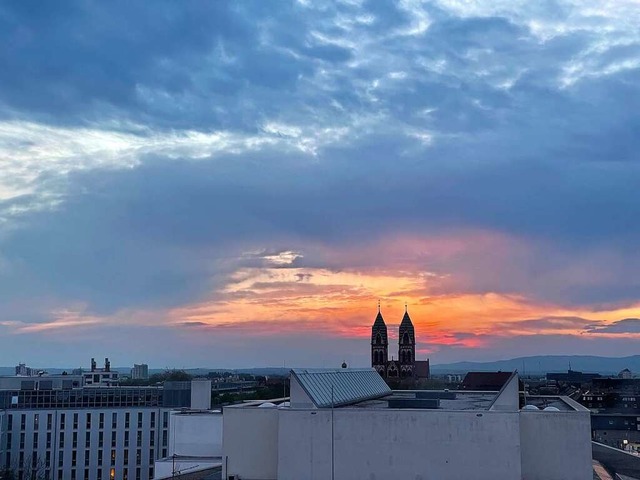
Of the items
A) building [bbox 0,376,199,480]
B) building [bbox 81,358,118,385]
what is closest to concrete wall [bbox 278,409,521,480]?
building [bbox 0,376,199,480]

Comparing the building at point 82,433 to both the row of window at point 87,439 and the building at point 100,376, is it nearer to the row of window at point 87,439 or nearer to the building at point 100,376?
the row of window at point 87,439

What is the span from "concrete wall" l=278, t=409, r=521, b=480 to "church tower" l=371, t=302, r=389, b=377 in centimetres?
13375

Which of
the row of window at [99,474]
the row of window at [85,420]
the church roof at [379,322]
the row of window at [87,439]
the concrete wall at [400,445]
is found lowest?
the row of window at [99,474]

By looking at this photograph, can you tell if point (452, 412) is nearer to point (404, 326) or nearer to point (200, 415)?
point (200, 415)

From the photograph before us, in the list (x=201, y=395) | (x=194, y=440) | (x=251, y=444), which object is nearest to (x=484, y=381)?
(x=201, y=395)

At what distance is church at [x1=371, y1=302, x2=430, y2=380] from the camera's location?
563 ft

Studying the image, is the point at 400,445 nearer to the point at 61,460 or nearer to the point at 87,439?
the point at 87,439

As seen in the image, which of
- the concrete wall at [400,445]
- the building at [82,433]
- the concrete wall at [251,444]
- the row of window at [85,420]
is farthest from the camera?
the row of window at [85,420]

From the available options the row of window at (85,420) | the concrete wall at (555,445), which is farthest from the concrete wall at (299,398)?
the row of window at (85,420)

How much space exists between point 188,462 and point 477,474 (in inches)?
1139

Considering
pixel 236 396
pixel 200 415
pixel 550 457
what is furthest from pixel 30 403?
pixel 550 457

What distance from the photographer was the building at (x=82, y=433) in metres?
91.1

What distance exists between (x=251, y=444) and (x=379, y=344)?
133m

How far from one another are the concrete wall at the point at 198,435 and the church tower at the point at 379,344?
116 metres
